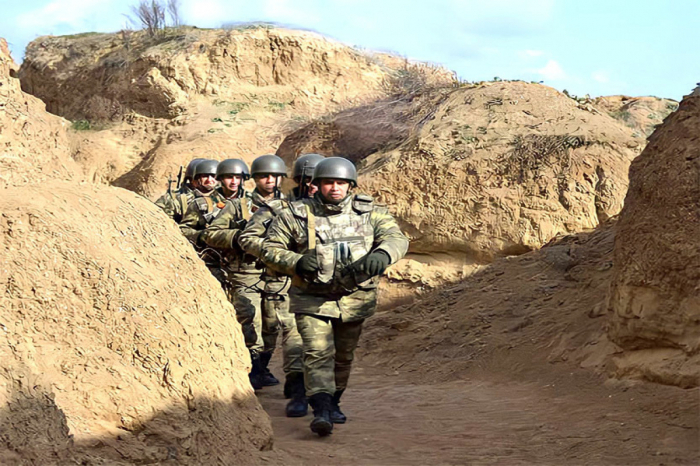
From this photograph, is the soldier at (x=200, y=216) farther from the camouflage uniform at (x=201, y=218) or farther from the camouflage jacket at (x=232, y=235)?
the camouflage jacket at (x=232, y=235)

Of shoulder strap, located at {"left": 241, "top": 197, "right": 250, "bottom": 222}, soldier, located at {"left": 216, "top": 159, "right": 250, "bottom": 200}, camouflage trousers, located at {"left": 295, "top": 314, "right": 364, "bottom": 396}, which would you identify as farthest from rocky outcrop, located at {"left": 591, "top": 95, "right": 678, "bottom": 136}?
camouflage trousers, located at {"left": 295, "top": 314, "right": 364, "bottom": 396}

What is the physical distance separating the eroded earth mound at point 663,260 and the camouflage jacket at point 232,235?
341 cm

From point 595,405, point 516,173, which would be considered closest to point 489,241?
point 516,173

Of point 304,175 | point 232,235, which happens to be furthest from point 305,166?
point 232,235

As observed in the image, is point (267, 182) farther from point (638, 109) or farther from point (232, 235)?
point (638, 109)

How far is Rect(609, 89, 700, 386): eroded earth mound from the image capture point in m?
6.76

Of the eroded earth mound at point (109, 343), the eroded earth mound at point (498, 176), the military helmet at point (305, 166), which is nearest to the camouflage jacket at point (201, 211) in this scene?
the military helmet at point (305, 166)

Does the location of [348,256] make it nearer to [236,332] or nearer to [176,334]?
[236,332]

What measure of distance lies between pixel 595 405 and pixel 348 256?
8.50 feet

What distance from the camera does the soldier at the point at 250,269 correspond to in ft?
26.9

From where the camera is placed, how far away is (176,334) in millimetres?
4613

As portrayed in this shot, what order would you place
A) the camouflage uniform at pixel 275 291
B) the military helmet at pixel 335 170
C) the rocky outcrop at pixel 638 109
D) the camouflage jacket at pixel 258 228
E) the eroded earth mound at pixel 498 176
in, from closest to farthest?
1. the military helmet at pixel 335 170
2. the camouflage jacket at pixel 258 228
3. the camouflage uniform at pixel 275 291
4. the eroded earth mound at pixel 498 176
5. the rocky outcrop at pixel 638 109

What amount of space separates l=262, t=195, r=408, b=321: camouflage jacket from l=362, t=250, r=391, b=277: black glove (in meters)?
0.13

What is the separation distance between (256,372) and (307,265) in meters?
2.67
